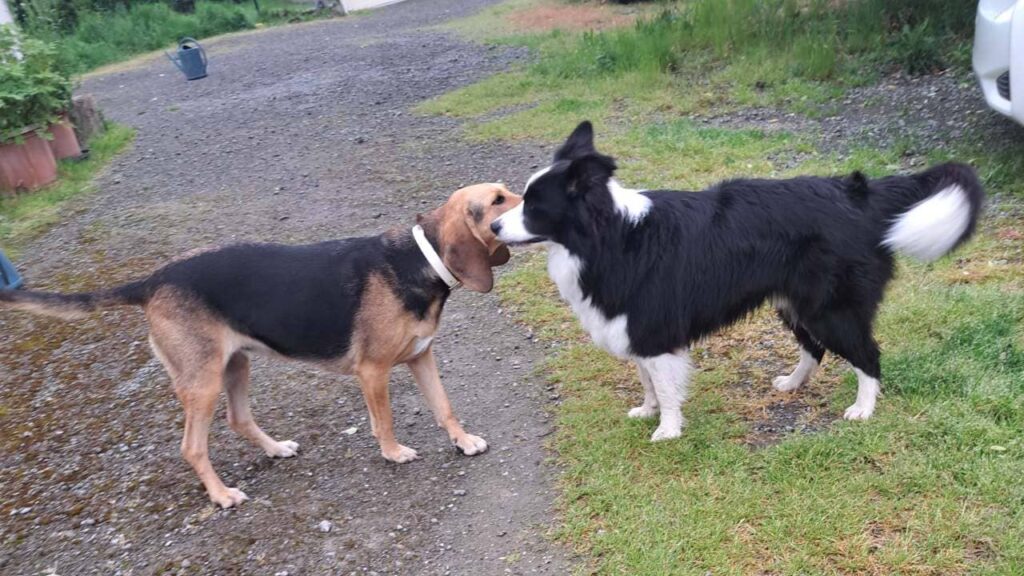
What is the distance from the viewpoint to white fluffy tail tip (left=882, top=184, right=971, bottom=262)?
312 centimetres

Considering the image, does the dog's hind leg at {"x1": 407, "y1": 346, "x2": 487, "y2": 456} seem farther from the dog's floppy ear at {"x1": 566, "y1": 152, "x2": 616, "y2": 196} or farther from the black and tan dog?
the dog's floppy ear at {"x1": 566, "y1": 152, "x2": 616, "y2": 196}

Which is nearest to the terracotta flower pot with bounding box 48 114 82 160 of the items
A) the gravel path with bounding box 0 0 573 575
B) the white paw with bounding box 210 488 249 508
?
the gravel path with bounding box 0 0 573 575

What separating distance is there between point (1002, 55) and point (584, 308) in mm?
3609

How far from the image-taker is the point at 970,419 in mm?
3330

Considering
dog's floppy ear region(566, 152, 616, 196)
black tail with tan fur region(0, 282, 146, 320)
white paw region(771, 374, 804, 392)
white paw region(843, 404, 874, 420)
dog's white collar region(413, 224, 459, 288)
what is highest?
dog's floppy ear region(566, 152, 616, 196)

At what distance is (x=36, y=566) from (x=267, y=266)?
5.48ft

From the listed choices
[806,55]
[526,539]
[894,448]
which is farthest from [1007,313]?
[806,55]

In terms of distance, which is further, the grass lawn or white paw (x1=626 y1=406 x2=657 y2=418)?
white paw (x1=626 y1=406 x2=657 y2=418)

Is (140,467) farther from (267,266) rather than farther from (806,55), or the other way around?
(806,55)

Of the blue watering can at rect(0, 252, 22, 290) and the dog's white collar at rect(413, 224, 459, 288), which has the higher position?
the dog's white collar at rect(413, 224, 459, 288)

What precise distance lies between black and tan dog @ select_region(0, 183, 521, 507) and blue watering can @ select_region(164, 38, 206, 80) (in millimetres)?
13971

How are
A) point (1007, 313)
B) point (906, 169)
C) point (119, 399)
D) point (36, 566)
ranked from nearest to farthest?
point (36, 566), point (1007, 313), point (119, 399), point (906, 169)

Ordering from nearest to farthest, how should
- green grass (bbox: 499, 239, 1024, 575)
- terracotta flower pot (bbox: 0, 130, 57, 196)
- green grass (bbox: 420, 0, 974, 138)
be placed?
1. green grass (bbox: 499, 239, 1024, 575)
2. green grass (bbox: 420, 0, 974, 138)
3. terracotta flower pot (bbox: 0, 130, 57, 196)

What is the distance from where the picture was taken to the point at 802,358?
3.85m
